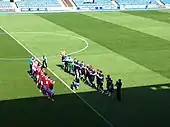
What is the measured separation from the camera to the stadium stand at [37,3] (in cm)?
5703

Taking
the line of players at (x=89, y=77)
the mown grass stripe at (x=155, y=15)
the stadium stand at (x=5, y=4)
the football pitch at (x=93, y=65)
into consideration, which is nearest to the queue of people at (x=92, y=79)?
the line of players at (x=89, y=77)

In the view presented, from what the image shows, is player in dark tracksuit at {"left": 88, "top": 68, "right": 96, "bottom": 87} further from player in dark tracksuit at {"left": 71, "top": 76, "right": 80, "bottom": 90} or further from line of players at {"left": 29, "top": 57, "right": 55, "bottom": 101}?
line of players at {"left": 29, "top": 57, "right": 55, "bottom": 101}

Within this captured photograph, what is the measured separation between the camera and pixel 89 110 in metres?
17.5

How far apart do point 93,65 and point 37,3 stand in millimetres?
35688

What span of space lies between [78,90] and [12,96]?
3442 mm

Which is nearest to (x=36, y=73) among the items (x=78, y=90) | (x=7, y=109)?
(x=78, y=90)

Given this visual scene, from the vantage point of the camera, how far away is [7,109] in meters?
17.5

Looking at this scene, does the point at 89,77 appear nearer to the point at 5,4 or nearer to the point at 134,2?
the point at 5,4

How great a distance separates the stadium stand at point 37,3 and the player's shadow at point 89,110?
130 ft

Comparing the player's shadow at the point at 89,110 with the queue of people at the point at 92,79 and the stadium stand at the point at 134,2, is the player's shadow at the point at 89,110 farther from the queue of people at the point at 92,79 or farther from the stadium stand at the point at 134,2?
the stadium stand at the point at 134,2

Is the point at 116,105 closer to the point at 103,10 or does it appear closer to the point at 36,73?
the point at 36,73

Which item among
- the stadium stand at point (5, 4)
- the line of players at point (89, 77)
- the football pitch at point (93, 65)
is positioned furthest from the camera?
the stadium stand at point (5, 4)

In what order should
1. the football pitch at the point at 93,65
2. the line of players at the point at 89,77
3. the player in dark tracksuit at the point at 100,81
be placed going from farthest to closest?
the player in dark tracksuit at the point at 100,81 → the line of players at the point at 89,77 → the football pitch at the point at 93,65

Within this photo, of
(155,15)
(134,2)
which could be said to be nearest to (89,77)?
(155,15)
